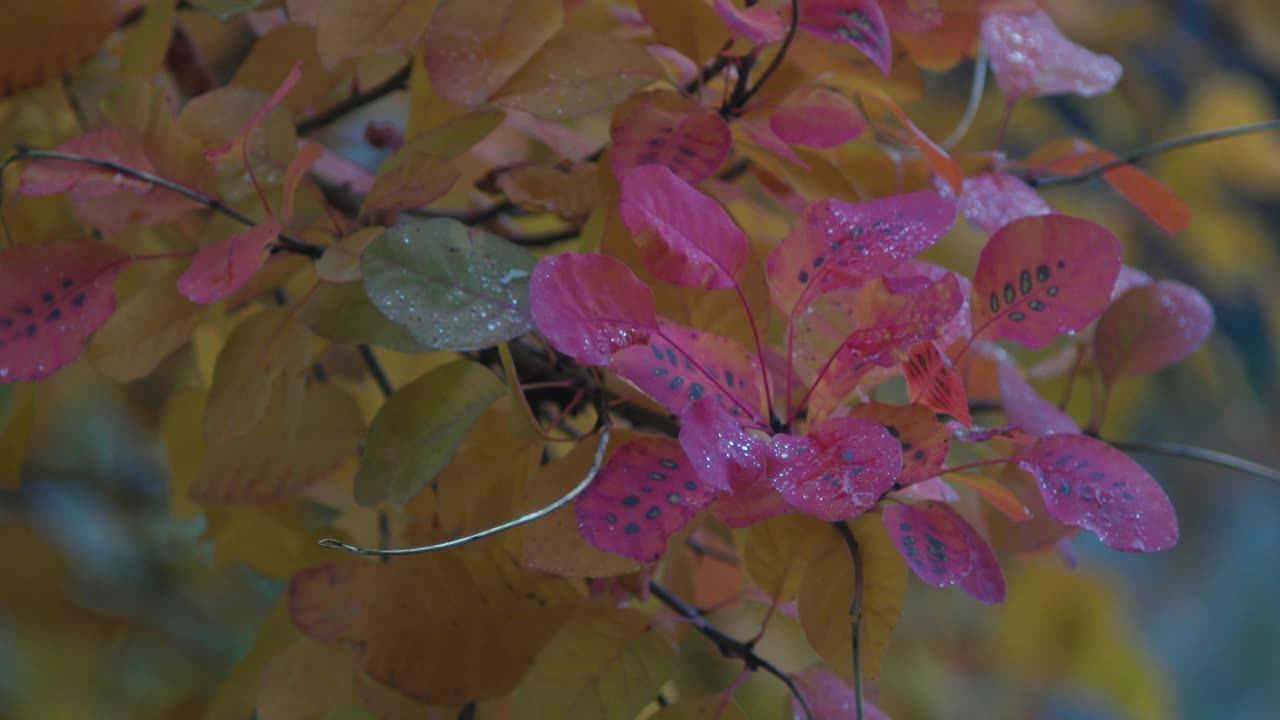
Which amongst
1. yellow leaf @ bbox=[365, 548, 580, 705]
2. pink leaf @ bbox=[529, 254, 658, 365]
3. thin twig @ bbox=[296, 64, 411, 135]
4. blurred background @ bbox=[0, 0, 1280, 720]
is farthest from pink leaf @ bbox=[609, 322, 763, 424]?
→ blurred background @ bbox=[0, 0, 1280, 720]

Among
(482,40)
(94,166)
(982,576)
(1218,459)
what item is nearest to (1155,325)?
(1218,459)

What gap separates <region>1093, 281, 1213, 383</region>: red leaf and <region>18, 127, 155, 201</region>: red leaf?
35cm

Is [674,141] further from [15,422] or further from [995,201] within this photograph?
[15,422]

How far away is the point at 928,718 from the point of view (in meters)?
1.06

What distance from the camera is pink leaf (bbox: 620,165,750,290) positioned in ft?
0.84

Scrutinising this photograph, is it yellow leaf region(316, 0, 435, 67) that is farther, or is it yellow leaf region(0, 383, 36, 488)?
yellow leaf region(0, 383, 36, 488)

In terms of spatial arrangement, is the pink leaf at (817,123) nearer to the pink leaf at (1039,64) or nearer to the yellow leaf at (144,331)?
the pink leaf at (1039,64)

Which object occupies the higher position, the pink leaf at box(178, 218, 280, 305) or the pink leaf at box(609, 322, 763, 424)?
the pink leaf at box(178, 218, 280, 305)

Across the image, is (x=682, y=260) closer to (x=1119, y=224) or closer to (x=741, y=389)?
(x=741, y=389)

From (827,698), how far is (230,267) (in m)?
0.23

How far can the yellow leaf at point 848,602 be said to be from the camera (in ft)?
0.97

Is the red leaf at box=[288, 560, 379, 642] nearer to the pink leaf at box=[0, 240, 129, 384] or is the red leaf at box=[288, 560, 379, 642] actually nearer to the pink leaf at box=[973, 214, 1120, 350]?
the pink leaf at box=[0, 240, 129, 384]

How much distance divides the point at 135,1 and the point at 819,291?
288 mm

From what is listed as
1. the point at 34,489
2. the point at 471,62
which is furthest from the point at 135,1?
the point at 34,489
